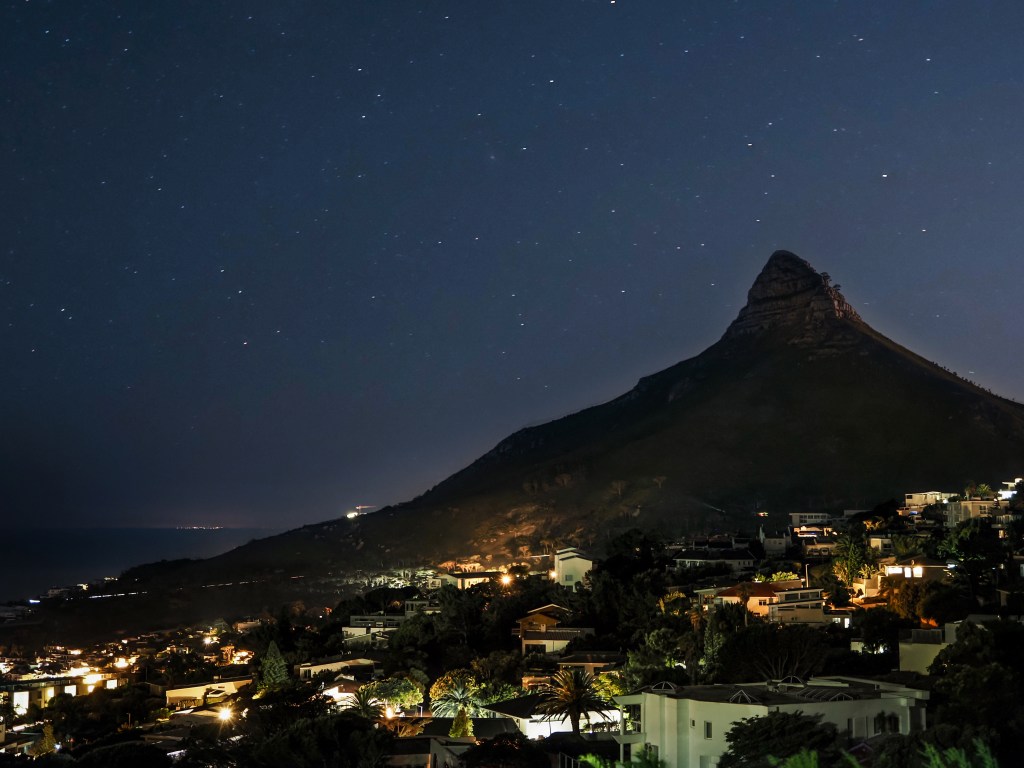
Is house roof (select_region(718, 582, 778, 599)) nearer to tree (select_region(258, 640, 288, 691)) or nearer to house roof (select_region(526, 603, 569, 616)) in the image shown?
house roof (select_region(526, 603, 569, 616))

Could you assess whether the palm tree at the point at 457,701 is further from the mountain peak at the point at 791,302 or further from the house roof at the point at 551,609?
the mountain peak at the point at 791,302

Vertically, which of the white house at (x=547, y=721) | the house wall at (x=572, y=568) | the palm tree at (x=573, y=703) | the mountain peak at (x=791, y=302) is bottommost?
the white house at (x=547, y=721)

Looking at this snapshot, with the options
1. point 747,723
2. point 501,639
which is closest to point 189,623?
point 501,639

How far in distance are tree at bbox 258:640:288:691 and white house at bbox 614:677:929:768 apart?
14.7m

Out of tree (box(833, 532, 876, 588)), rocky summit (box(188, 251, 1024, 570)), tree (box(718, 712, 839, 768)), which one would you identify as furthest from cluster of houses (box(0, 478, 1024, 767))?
rocky summit (box(188, 251, 1024, 570))

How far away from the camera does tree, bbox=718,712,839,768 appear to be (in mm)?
15961

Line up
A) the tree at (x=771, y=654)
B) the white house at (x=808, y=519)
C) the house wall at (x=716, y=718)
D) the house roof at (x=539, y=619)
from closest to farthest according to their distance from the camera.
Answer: the house wall at (x=716, y=718)
the tree at (x=771, y=654)
the house roof at (x=539, y=619)
the white house at (x=808, y=519)

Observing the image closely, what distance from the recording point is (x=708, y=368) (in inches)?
4727

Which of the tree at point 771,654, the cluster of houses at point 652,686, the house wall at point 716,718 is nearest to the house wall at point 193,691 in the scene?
the cluster of houses at point 652,686

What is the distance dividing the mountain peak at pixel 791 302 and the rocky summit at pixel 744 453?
0.15 m

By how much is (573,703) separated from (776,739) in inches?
285

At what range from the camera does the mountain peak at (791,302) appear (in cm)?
11600

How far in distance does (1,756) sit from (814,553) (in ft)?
111

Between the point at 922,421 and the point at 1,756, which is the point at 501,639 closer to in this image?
the point at 1,756
